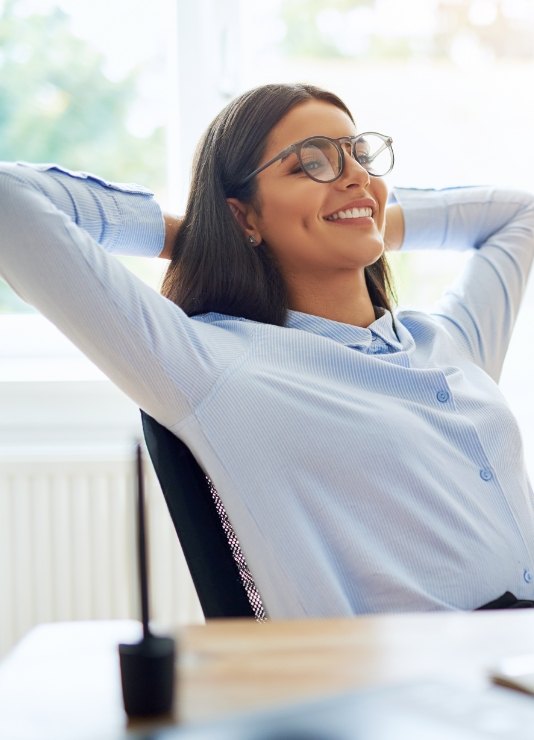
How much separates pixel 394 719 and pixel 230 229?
0.96m

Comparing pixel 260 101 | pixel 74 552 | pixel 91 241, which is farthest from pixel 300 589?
pixel 74 552

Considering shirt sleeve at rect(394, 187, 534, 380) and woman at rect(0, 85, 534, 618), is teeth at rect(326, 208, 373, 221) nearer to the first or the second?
woman at rect(0, 85, 534, 618)

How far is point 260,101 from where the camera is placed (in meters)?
1.46

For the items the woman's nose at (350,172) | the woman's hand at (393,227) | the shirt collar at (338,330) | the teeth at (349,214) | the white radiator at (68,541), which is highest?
the woman's nose at (350,172)

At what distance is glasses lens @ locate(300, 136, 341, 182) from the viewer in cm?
144

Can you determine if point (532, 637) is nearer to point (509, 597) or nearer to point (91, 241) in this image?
point (509, 597)

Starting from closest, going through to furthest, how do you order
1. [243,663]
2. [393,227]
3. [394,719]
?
[394,719] → [243,663] → [393,227]

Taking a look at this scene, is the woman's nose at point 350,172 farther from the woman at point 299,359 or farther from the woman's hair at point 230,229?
the woman's hair at point 230,229

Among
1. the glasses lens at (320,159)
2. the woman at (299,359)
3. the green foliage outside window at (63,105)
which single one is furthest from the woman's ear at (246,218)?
the green foliage outside window at (63,105)

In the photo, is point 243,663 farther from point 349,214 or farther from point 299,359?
point 349,214

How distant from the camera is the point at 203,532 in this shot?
1159 millimetres

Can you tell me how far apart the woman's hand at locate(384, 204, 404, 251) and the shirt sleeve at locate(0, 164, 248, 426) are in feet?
2.04

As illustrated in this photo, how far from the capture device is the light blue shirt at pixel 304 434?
118 centimetres

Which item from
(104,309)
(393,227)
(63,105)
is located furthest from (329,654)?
(63,105)
